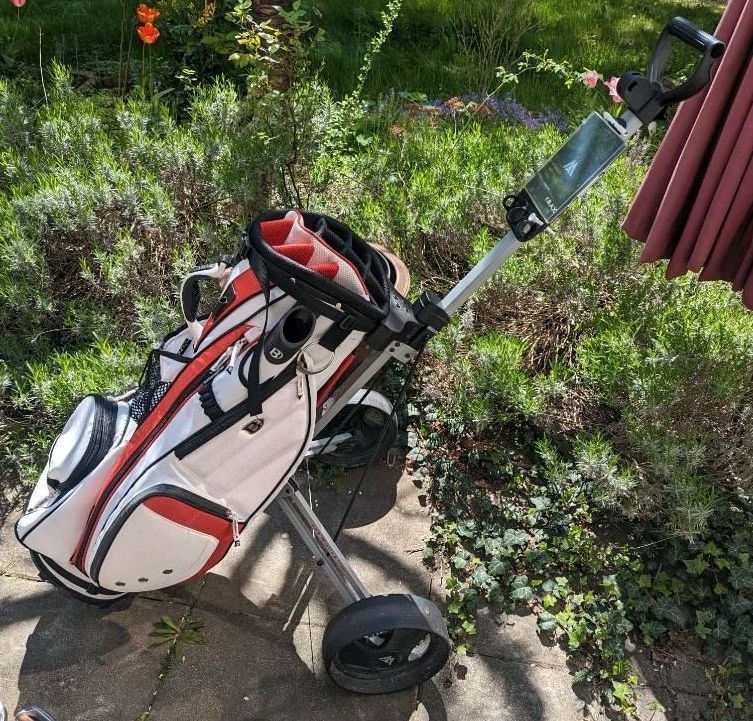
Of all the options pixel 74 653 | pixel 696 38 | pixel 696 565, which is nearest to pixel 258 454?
pixel 74 653

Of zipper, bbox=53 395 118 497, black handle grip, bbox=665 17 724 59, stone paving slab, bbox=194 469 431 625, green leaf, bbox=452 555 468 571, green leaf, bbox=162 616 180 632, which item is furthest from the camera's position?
green leaf, bbox=452 555 468 571

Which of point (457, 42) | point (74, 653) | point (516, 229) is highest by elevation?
point (516, 229)

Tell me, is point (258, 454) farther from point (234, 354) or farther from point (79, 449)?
point (79, 449)

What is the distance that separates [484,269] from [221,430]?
812mm

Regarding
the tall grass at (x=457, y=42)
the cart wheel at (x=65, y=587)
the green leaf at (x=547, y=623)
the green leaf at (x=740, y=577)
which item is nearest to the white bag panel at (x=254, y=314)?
the cart wheel at (x=65, y=587)

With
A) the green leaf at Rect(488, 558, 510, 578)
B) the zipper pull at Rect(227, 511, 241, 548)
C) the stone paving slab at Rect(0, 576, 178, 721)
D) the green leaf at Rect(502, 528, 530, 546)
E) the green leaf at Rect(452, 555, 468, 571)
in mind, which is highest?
the zipper pull at Rect(227, 511, 241, 548)

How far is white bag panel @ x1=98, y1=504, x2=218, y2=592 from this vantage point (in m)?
2.02

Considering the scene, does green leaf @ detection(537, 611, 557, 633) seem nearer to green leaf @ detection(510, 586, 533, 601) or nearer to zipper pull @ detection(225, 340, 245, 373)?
green leaf @ detection(510, 586, 533, 601)

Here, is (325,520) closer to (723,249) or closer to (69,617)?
(69,617)

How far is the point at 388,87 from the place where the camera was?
5363 millimetres

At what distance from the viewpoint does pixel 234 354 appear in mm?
2021

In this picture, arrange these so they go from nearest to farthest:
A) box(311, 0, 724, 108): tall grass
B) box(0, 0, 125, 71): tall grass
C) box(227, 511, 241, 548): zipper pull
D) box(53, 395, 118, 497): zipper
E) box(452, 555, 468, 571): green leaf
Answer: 1. box(227, 511, 241, 548): zipper pull
2. box(53, 395, 118, 497): zipper
3. box(452, 555, 468, 571): green leaf
4. box(0, 0, 125, 71): tall grass
5. box(311, 0, 724, 108): tall grass

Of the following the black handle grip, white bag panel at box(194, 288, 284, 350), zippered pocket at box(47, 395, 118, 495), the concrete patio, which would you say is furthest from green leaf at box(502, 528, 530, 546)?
the black handle grip

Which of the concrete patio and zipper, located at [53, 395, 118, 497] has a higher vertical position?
zipper, located at [53, 395, 118, 497]
